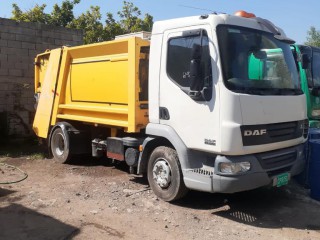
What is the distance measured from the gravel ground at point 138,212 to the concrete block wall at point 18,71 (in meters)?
4.03

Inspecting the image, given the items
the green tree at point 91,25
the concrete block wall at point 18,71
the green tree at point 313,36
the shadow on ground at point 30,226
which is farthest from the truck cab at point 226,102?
the green tree at point 313,36

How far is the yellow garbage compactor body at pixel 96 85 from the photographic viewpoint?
5.97 m

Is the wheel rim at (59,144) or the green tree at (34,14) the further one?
the green tree at (34,14)

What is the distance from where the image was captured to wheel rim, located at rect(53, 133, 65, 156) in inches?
324

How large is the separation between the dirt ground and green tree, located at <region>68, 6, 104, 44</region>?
15.8m

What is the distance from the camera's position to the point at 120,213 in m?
5.16

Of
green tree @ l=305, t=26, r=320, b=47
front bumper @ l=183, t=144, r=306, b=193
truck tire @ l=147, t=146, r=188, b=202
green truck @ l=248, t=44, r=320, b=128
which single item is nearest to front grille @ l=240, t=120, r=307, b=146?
front bumper @ l=183, t=144, r=306, b=193

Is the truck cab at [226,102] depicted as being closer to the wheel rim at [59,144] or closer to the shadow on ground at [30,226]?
the shadow on ground at [30,226]

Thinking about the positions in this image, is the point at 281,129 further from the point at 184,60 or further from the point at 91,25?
the point at 91,25

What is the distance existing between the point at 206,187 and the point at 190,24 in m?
2.17

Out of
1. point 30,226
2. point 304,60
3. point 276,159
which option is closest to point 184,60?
point 276,159

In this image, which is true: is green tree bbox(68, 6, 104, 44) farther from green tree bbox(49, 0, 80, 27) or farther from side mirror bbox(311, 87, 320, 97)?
side mirror bbox(311, 87, 320, 97)

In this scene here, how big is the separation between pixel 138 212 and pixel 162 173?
701 millimetres

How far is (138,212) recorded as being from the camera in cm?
520
